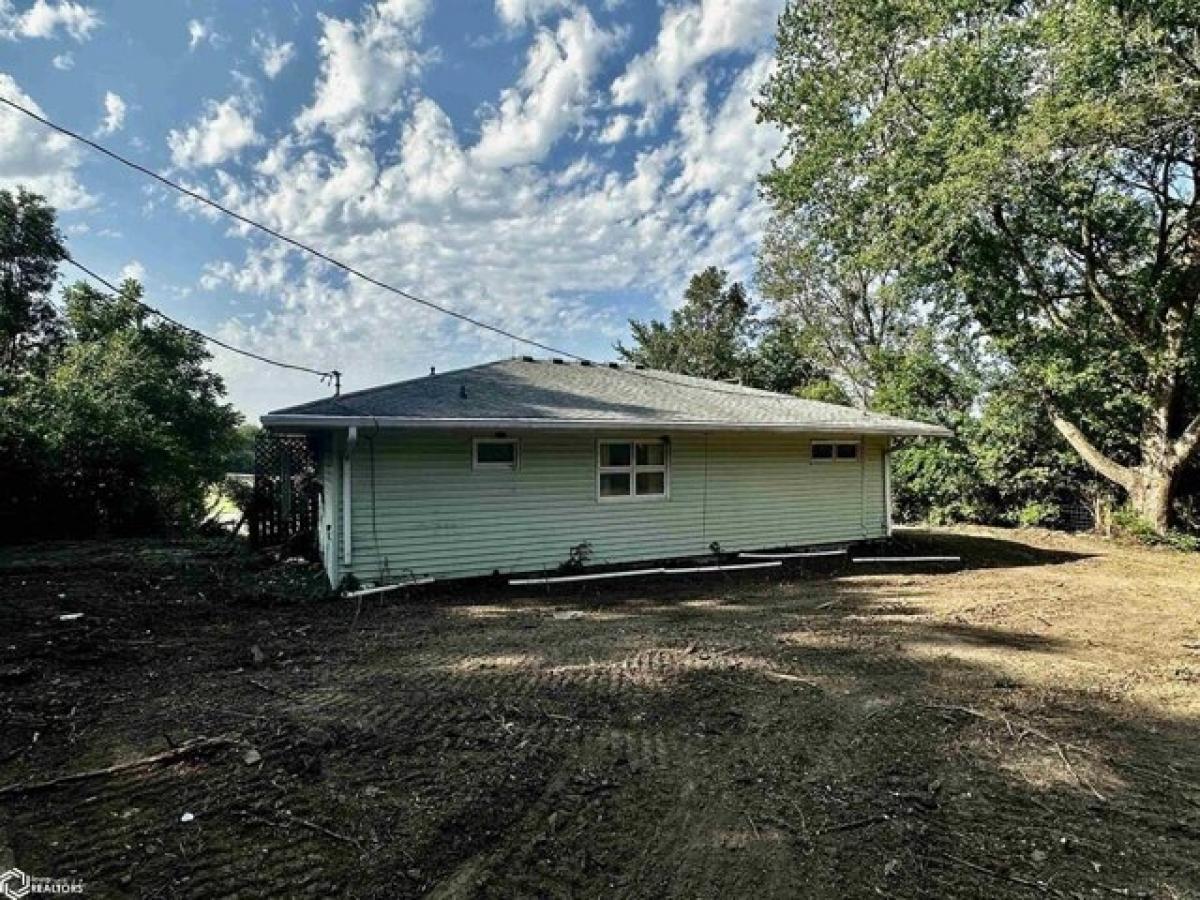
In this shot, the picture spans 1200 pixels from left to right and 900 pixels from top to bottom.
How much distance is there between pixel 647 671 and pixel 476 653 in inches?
62.0

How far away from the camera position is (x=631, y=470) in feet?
32.7

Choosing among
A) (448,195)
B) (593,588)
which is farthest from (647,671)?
(448,195)

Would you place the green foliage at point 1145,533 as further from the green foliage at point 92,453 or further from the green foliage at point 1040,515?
the green foliage at point 92,453

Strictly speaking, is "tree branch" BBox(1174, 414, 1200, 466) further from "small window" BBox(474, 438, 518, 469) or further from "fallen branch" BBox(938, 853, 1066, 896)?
"fallen branch" BBox(938, 853, 1066, 896)

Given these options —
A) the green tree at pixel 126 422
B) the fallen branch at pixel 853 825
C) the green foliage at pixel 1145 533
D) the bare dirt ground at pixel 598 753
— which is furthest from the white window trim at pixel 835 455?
the green tree at pixel 126 422

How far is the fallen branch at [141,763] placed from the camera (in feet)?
10.2

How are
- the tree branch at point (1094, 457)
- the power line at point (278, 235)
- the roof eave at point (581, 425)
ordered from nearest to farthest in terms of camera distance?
the roof eave at point (581, 425) < the power line at point (278, 235) < the tree branch at point (1094, 457)

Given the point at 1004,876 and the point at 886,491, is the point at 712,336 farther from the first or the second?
the point at 1004,876

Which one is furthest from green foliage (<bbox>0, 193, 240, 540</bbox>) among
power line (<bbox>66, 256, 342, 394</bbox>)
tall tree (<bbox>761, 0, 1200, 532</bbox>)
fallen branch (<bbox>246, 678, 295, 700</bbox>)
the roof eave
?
tall tree (<bbox>761, 0, 1200, 532</bbox>)

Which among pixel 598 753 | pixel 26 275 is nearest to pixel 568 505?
pixel 598 753

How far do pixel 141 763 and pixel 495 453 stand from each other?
5.94 metres

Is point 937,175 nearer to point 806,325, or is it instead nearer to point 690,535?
point 690,535

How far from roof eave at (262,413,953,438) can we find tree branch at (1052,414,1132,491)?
19.1 feet

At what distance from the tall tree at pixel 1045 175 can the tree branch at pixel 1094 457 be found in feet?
0.10
